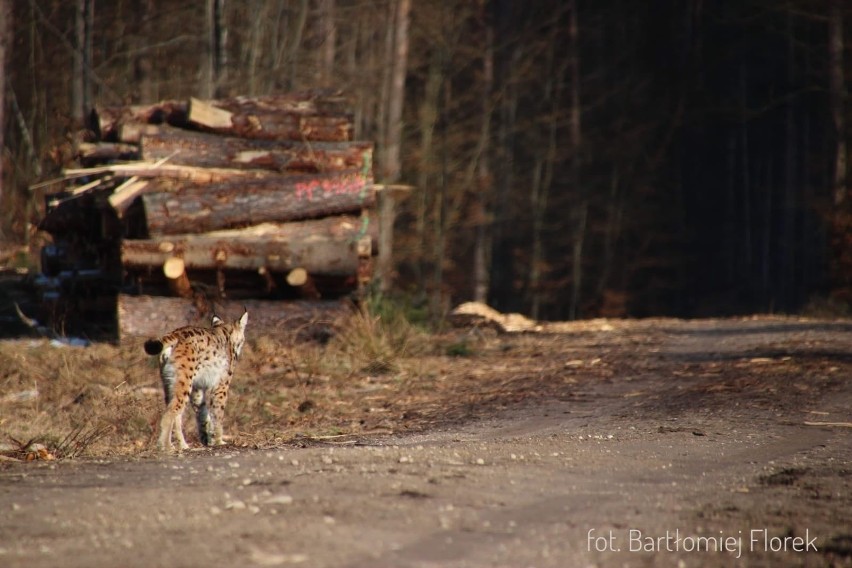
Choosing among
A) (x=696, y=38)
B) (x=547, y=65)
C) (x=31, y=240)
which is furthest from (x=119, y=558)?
(x=696, y=38)

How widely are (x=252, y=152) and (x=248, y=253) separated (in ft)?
5.36

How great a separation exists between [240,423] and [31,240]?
12.6 metres

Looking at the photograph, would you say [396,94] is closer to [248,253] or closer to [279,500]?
[248,253]

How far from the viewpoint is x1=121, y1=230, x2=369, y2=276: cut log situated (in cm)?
1311

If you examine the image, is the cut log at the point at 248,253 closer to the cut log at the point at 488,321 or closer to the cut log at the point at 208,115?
the cut log at the point at 208,115

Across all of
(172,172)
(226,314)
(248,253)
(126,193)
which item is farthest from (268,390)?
(172,172)

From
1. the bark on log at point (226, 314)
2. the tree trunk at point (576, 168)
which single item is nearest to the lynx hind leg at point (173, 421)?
the bark on log at point (226, 314)

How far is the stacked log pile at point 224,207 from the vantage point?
13.3 meters

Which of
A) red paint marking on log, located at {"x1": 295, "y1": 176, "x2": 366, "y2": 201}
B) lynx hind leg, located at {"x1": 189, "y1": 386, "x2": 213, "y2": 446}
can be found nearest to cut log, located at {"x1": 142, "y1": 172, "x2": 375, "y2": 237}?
red paint marking on log, located at {"x1": 295, "y1": 176, "x2": 366, "y2": 201}

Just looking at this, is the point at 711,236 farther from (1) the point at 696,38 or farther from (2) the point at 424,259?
(2) the point at 424,259

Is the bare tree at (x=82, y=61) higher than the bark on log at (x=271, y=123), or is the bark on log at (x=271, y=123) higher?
the bare tree at (x=82, y=61)

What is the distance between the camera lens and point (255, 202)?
13781 millimetres

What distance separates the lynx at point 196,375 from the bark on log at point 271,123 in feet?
17.4

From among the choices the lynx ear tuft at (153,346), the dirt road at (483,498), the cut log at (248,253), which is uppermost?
the cut log at (248,253)
